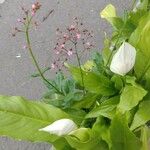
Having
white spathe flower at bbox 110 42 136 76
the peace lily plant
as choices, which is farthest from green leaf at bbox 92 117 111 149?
white spathe flower at bbox 110 42 136 76

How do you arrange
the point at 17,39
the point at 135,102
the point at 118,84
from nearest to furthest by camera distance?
the point at 135,102, the point at 118,84, the point at 17,39

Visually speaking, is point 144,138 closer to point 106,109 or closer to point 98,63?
point 106,109

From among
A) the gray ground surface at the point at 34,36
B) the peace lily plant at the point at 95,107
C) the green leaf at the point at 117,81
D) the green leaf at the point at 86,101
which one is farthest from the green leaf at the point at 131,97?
the gray ground surface at the point at 34,36

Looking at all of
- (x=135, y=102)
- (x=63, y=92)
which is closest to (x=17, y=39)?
(x=63, y=92)

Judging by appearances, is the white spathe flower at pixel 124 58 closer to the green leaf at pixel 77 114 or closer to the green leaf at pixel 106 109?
the green leaf at pixel 106 109

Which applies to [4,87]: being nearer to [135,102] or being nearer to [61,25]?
[61,25]

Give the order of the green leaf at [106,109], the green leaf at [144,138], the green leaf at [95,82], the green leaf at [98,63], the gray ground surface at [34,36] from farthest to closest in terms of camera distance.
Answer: the gray ground surface at [34,36] < the green leaf at [98,63] < the green leaf at [95,82] < the green leaf at [106,109] < the green leaf at [144,138]

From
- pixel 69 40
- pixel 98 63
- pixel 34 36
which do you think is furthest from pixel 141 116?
pixel 34 36
